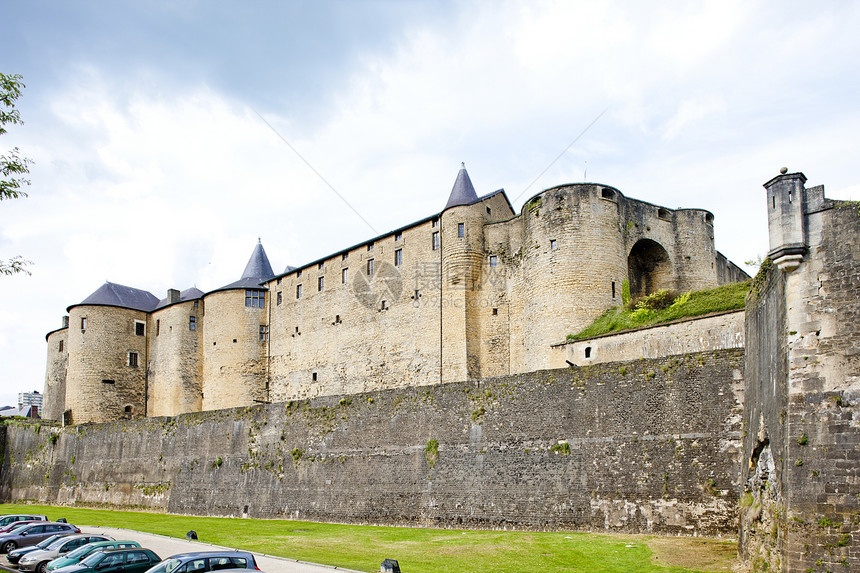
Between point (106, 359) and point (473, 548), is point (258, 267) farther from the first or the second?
point (473, 548)

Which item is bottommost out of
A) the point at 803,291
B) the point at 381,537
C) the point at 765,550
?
the point at 381,537

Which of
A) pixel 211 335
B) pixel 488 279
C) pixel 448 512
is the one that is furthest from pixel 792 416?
pixel 211 335

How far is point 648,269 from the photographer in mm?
38719

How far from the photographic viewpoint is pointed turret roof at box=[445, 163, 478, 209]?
41938 millimetres

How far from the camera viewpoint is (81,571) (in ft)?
52.6

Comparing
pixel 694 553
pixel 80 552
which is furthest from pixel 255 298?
pixel 694 553

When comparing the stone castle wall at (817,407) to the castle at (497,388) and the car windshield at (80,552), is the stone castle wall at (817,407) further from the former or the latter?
the car windshield at (80,552)

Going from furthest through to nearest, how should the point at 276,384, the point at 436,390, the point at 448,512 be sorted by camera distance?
the point at 276,384
the point at 436,390
the point at 448,512

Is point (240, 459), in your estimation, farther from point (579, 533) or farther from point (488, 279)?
point (579, 533)

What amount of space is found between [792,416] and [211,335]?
1792 inches

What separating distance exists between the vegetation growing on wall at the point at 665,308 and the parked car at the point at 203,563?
21014mm

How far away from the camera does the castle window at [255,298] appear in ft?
175

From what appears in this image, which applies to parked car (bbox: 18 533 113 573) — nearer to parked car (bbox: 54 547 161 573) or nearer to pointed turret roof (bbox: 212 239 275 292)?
parked car (bbox: 54 547 161 573)

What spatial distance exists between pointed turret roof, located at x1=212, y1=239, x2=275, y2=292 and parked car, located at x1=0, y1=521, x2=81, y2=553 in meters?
32.4
